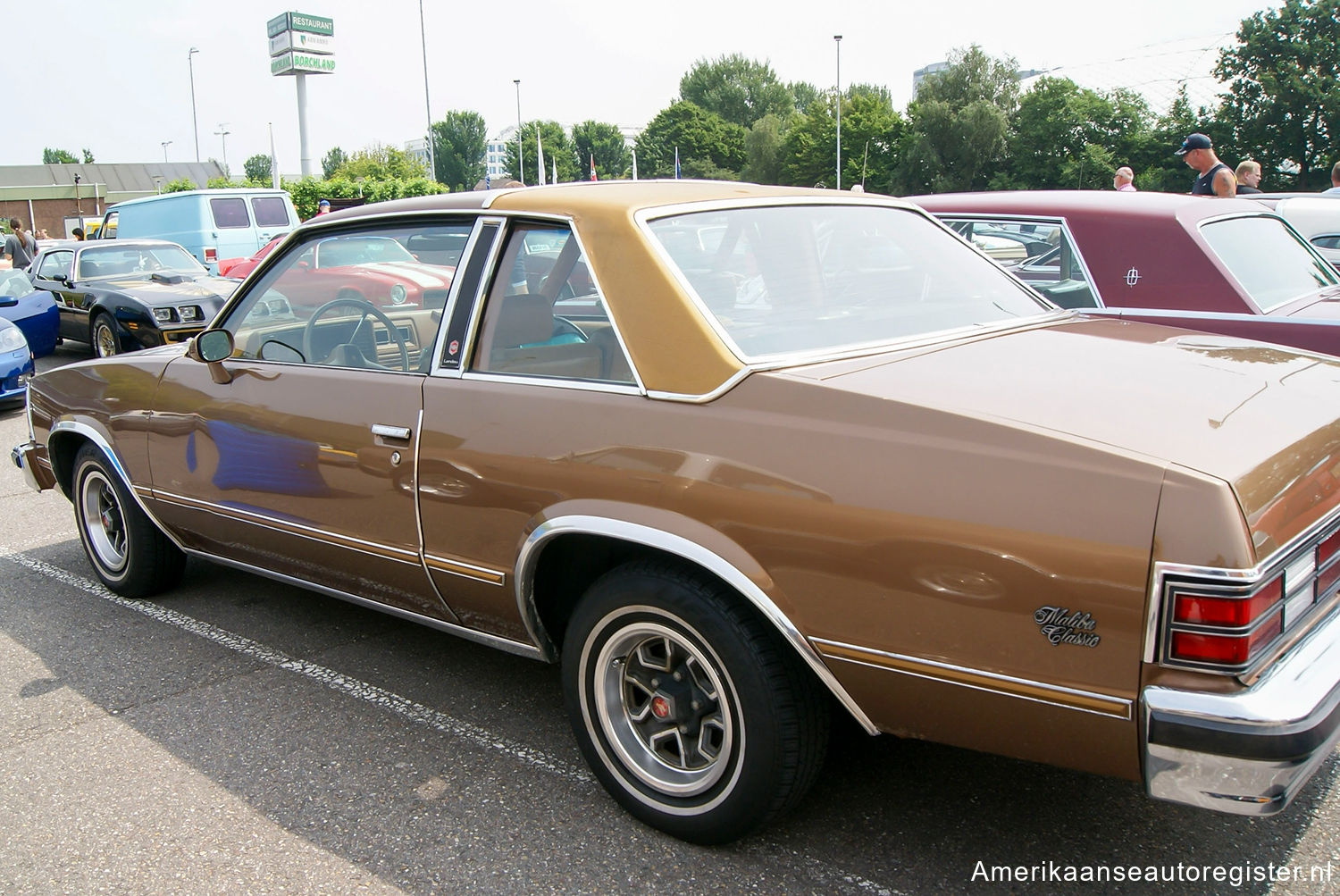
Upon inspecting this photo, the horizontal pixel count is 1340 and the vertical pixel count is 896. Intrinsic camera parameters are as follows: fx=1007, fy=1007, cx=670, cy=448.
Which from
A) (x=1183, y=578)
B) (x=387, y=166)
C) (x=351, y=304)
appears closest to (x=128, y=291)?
(x=351, y=304)

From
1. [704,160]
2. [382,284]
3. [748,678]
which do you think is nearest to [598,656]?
[748,678]

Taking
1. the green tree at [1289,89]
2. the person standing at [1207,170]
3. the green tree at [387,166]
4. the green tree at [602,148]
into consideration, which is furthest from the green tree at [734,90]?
the person standing at [1207,170]

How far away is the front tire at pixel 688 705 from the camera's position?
89.3 inches

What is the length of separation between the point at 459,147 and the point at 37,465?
441ft

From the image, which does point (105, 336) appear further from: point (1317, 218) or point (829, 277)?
point (1317, 218)

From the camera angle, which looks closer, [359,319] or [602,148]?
[359,319]

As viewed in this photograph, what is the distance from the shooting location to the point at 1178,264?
4875 mm

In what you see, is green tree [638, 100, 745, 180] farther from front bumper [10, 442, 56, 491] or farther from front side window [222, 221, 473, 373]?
front side window [222, 221, 473, 373]

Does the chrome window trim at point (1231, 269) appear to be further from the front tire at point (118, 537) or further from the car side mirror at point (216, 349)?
the front tire at point (118, 537)

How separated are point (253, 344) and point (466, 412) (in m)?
1.29

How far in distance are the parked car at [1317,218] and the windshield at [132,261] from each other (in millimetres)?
11490

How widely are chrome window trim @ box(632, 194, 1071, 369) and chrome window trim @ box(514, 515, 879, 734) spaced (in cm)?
46

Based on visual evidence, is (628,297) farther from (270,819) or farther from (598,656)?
(270,819)

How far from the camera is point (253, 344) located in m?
3.64
